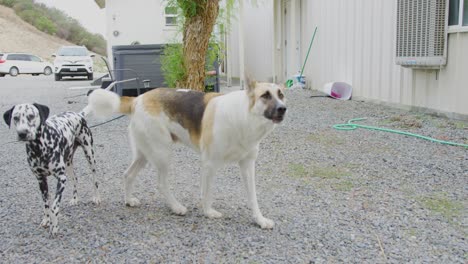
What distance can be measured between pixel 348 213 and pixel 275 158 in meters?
2.09

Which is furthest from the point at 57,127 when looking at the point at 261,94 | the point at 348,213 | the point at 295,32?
the point at 295,32

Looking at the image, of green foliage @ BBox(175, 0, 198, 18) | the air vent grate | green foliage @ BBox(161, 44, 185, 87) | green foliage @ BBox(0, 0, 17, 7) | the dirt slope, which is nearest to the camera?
the air vent grate

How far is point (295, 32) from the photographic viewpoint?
14.3m

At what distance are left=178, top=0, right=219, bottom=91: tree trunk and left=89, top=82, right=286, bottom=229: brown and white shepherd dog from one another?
14.0 feet

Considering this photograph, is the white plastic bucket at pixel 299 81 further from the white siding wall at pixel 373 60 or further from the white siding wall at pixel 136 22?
the white siding wall at pixel 136 22

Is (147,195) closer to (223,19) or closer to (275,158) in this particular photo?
(275,158)

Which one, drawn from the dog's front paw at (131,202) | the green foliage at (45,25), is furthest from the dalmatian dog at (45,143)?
the green foliage at (45,25)

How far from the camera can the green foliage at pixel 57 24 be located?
182 feet

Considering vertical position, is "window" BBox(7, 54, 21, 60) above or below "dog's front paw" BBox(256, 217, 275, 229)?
above

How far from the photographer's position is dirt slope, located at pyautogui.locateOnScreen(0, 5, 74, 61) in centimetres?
4653

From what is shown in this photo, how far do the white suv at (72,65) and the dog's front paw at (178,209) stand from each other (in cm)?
2236

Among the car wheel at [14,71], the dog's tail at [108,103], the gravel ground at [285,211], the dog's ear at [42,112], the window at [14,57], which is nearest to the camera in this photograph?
the gravel ground at [285,211]

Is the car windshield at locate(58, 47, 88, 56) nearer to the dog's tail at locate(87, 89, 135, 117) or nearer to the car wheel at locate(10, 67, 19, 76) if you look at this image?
the car wheel at locate(10, 67, 19, 76)

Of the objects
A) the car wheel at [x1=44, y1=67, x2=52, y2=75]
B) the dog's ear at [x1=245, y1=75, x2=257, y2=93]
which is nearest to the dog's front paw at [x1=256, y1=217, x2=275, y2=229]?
the dog's ear at [x1=245, y1=75, x2=257, y2=93]
